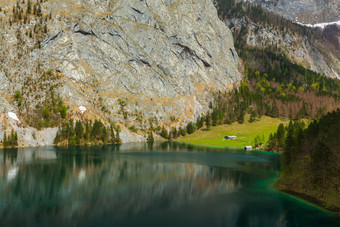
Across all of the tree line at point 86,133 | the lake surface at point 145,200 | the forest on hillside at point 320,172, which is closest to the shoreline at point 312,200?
the forest on hillside at point 320,172

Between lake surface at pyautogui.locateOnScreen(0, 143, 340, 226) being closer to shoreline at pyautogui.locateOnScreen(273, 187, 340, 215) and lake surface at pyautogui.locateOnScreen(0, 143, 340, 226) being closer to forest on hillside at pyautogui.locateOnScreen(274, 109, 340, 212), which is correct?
shoreline at pyautogui.locateOnScreen(273, 187, 340, 215)

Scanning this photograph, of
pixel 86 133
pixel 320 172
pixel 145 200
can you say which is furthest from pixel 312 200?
pixel 86 133

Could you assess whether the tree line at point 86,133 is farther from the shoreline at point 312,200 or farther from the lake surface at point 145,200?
the shoreline at point 312,200

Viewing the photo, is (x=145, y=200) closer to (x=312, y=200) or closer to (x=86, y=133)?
(x=312, y=200)

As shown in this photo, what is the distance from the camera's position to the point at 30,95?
16488 cm

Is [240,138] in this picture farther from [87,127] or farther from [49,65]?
[49,65]

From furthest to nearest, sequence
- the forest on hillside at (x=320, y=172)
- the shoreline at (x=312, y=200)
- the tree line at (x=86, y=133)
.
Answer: the tree line at (x=86, y=133) < the forest on hillside at (x=320, y=172) < the shoreline at (x=312, y=200)

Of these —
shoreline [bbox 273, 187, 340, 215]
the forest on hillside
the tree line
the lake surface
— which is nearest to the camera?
the lake surface

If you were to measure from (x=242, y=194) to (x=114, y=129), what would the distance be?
137m

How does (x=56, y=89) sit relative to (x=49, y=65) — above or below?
below

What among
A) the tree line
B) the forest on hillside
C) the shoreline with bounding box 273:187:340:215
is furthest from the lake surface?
the tree line

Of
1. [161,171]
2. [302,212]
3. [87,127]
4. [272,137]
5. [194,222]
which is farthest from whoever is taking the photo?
[87,127]

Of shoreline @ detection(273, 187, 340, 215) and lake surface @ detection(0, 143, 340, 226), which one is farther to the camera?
shoreline @ detection(273, 187, 340, 215)

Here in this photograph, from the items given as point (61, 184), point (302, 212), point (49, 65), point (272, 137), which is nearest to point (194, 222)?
point (302, 212)
